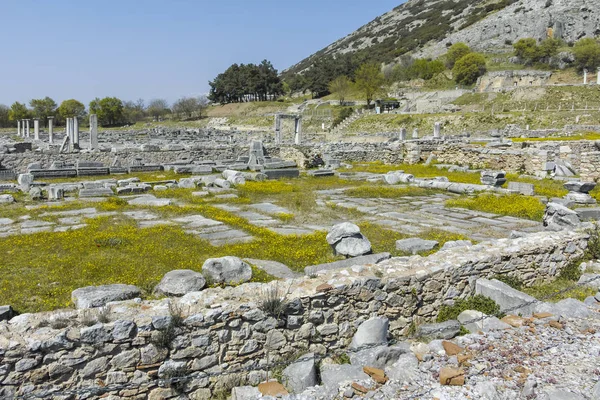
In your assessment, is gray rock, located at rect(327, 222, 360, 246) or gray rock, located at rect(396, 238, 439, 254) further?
gray rock, located at rect(396, 238, 439, 254)

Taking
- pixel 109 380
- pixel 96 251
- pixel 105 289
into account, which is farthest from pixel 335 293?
pixel 96 251

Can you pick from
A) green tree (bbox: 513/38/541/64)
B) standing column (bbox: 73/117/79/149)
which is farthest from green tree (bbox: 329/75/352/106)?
standing column (bbox: 73/117/79/149)

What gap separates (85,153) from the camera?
2484 centimetres

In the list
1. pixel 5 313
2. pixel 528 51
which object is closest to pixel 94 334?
pixel 5 313

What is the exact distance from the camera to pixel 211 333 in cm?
471

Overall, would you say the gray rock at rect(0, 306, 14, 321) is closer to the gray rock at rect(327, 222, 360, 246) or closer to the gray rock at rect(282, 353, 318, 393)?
the gray rock at rect(282, 353, 318, 393)

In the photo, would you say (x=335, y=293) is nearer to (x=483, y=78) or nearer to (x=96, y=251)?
(x=96, y=251)

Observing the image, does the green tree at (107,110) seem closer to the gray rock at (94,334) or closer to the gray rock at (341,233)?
the gray rock at (341,233)

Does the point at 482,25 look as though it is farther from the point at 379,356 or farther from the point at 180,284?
the point at 379,356

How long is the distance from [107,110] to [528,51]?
7230 centimetres

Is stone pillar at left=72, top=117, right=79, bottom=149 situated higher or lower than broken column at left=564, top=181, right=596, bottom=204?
higher

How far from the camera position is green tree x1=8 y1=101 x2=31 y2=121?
73.6 metres

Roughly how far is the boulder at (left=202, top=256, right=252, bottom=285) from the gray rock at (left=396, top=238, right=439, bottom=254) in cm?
336

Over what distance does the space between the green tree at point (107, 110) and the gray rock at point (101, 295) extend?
78223 millimetres
